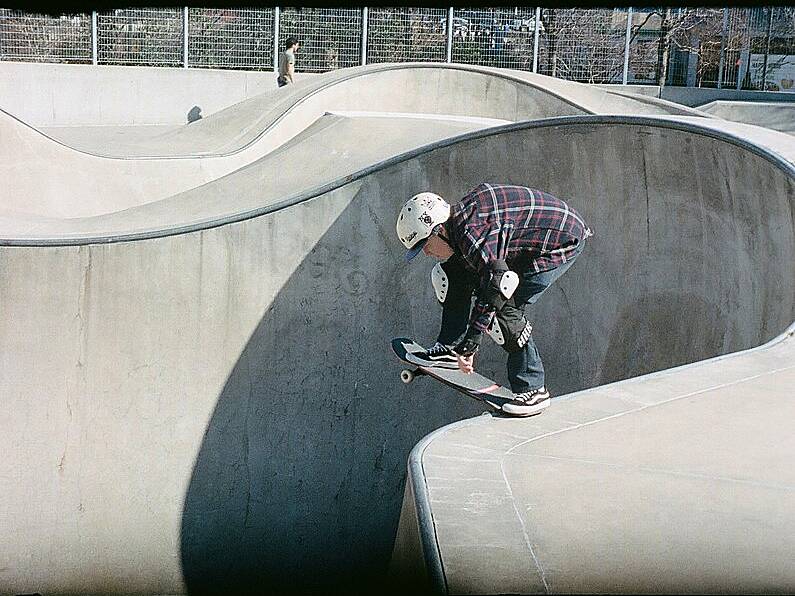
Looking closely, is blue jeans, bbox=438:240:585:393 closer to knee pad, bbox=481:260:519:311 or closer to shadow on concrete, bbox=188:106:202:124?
knee pad, bbox=481:260:519:311

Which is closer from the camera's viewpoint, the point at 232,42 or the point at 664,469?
the point at 664,469

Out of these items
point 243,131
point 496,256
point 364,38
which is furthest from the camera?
point 364,38

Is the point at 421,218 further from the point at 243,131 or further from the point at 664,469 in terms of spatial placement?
the point at 243,131

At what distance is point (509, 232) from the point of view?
461 centimetres

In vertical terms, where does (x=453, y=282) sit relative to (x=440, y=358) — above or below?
above

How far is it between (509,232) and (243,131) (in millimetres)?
9919

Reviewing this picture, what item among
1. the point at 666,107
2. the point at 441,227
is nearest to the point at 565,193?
the point at 441,227

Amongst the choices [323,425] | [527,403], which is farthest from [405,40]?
[527,403]

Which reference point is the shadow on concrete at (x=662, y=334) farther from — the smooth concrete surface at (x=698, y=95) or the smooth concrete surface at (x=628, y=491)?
the smooth concrete surface at (x=698, y=95)

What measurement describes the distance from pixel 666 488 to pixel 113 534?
5679 mm

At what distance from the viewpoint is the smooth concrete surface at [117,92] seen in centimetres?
1880

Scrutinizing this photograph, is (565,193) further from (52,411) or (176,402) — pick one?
(52,411)

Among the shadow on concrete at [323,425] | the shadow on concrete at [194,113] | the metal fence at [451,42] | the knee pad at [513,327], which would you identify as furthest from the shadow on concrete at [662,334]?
the shadow on concrete at [194,113]

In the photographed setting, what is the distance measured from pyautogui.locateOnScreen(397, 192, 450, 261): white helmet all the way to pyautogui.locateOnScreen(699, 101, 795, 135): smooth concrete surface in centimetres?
1924
